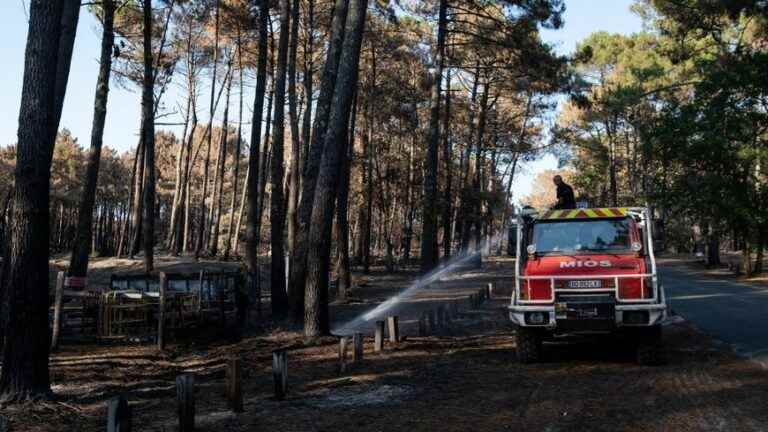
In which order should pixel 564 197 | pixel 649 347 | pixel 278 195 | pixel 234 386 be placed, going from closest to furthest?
pixel 234 386
pixel 649 347
pixel 564 197
pixel 278 195

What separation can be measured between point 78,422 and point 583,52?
2398cm

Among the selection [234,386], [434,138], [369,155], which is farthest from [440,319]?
[369,155]

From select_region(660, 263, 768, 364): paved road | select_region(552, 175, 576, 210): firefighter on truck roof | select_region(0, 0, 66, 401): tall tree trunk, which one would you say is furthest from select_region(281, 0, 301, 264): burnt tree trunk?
select_region(660, 263, 768, 364): paved road

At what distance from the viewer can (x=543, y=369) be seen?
410 inches

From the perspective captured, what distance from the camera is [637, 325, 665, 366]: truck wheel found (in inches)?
407

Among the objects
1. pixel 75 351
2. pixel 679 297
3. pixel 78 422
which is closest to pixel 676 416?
pixel 78 422

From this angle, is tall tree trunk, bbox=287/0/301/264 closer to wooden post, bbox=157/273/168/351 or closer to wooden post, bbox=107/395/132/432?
wooden post, bbox=157/273/168/351

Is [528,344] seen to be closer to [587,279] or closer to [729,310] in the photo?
[587,279]

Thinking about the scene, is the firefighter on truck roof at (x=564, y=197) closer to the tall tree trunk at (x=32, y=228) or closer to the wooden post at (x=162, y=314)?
the wooden post at (x=162, y=314)

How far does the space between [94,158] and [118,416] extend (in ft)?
50.6

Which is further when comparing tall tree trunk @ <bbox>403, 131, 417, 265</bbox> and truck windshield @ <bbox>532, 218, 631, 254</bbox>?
tall tree trunk @ <bbox>403, 131, 417, 265</bbox>

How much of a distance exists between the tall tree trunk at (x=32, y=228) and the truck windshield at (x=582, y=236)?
7.35m

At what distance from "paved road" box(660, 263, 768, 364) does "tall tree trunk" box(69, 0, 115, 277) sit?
16.5m

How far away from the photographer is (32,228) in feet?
27.9
